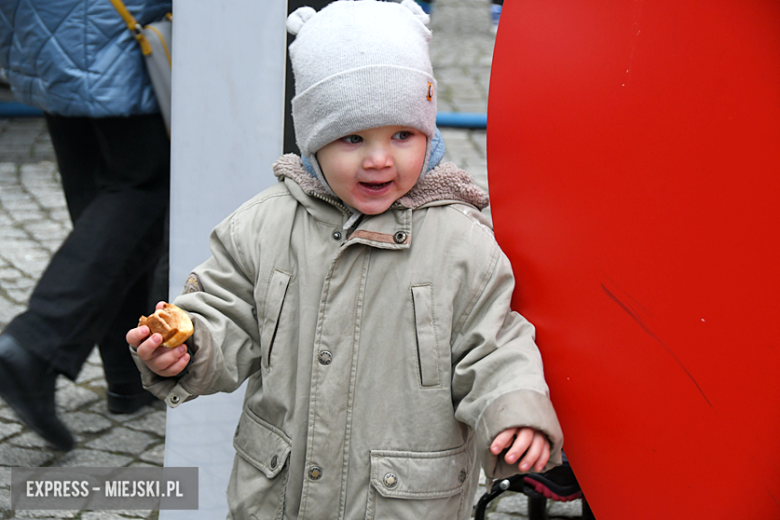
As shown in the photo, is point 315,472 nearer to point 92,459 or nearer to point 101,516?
point 101,516

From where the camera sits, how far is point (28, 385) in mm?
2451

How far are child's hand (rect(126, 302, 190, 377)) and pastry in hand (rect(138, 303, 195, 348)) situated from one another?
0.01 meters

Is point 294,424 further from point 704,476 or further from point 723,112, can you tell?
point 723,112

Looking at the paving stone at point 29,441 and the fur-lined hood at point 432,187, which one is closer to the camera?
the fur-lined hood at point 432,187

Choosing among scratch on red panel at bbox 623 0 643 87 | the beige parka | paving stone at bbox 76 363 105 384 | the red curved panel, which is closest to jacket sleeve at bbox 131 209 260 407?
the beige parka

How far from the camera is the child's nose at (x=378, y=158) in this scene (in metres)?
1.53

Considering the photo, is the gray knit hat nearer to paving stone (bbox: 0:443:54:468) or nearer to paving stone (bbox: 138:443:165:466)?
paving stone (bbox: 138:443:165:466)

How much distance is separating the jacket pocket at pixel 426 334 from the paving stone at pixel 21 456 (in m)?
1.64

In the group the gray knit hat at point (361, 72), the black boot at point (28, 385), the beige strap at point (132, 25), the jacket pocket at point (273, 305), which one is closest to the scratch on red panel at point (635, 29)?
the gray knit hat at point (361, 72)

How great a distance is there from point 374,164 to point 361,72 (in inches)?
6.3

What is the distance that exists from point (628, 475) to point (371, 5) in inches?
37.4

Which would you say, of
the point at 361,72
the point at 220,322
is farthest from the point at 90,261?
the point at 361,72

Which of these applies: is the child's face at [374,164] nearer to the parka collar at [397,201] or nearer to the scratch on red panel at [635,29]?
the parka collar at [397,201]

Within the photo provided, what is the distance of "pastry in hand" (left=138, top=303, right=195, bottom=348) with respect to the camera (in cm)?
148
